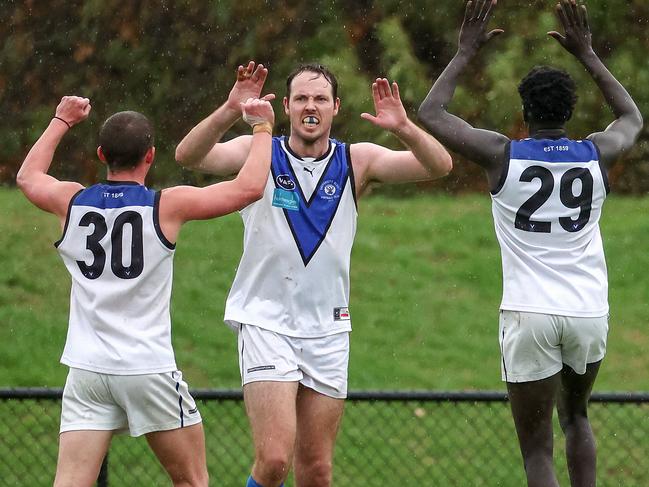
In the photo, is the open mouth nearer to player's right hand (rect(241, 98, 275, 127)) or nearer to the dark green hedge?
player's right hand (rect(241, 98, 275, 127))

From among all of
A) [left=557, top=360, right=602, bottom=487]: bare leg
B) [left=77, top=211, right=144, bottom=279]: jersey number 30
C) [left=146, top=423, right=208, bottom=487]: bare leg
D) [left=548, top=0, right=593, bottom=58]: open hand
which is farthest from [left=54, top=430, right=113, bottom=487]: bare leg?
[left=548, top=0, right=593, bottom=58]: open hand

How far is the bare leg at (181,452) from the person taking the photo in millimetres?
5895

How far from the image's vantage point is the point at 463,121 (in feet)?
20.6

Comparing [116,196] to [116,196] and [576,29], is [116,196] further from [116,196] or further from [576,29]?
[576,29]

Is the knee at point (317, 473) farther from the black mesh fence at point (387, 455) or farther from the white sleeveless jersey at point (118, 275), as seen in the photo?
the black mesh fence at point (387, 455)

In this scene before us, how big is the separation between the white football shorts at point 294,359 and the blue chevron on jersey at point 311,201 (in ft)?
1.35

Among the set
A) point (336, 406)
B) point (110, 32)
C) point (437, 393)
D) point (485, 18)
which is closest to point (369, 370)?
point (437, 393)

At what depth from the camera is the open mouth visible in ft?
21.6

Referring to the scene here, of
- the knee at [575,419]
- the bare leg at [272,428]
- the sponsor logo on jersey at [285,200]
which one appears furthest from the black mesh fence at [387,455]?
the sponsor logo on jersey at [285,200]

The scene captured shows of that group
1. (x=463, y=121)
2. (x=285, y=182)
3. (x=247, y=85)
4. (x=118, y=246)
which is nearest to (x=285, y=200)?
(x=285, y=182)

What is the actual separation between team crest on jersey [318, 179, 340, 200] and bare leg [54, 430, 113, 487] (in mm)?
1632

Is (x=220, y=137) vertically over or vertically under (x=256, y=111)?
under

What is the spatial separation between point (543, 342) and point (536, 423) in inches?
15.3

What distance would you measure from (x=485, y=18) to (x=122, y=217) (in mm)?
1981
